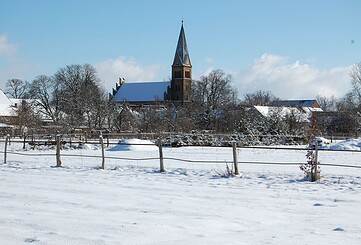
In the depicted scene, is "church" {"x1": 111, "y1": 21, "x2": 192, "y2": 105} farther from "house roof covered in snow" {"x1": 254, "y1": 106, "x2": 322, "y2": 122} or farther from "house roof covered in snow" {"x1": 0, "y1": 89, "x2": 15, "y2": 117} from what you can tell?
"house roof covered in snow" {"x1": 254, "y1": 106, "x2": 322, "y2": 122}

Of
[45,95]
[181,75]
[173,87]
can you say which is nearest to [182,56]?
[181,75]

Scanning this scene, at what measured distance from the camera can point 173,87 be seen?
11288cm

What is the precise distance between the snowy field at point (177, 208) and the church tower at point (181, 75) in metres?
94.8

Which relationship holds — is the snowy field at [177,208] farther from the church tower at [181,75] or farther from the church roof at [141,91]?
the church roof at [141,91]

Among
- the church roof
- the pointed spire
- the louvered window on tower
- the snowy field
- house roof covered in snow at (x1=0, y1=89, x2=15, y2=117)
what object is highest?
the pointed spire

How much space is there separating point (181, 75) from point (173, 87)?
12.7 feet

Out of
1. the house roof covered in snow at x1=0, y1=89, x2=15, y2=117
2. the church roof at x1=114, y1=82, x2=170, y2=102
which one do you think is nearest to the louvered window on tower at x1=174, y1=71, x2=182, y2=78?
the church roof at x1=114, y1=82, x2=170, y2=102

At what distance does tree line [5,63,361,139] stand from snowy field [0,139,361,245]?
2618 cm

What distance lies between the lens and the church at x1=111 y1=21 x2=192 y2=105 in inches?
4289

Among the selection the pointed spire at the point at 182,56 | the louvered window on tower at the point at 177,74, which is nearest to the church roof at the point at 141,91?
the louvered window on tower at the point at 177,74

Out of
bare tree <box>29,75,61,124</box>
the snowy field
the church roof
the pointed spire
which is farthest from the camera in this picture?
the church roof

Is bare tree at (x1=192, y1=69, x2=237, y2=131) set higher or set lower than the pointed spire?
lower

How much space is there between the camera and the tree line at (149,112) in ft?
153

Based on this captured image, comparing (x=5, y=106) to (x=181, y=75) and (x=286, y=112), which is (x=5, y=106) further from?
(x=286, y=112)
